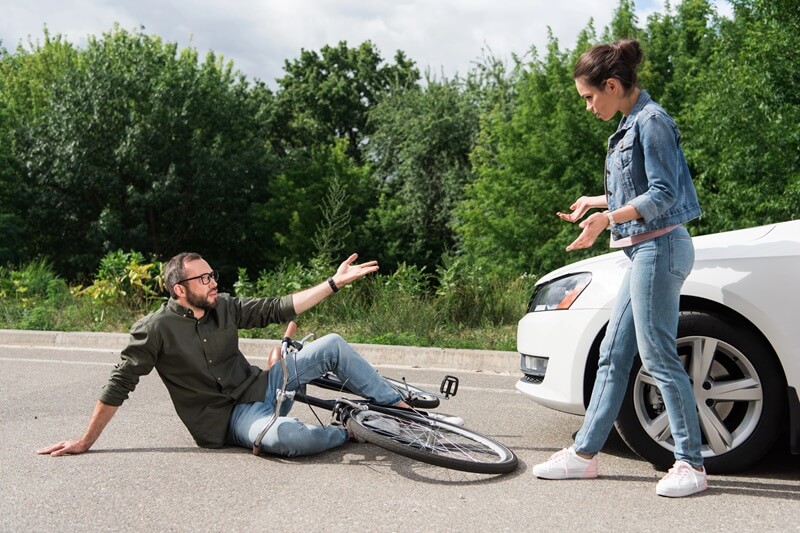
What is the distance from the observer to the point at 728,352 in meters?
4.38

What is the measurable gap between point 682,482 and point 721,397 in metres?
0.53

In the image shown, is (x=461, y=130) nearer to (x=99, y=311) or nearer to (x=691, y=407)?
(x=99, y=311)

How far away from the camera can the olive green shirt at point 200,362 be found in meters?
4.74

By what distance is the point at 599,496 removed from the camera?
411 cm

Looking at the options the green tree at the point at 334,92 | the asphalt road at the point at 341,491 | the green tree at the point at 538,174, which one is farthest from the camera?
the green tree at the point at 334,92

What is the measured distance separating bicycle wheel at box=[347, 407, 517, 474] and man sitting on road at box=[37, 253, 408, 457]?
0.17 metres

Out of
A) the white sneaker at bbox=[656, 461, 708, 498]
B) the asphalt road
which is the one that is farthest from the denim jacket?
the asphalt road

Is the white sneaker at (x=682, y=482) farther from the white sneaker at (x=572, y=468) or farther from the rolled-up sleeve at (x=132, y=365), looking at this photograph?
the rolled-up sleeve at (x=132, y=365)

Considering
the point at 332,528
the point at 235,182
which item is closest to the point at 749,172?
the point at 332,528

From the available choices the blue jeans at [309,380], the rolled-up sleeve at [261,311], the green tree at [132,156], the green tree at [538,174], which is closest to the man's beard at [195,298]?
the rolled-up sleeve at [261,311]

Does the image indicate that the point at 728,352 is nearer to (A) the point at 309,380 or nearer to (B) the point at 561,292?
(B) the point at 561,292

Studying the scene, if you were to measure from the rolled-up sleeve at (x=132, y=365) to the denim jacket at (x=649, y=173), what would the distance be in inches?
96.9

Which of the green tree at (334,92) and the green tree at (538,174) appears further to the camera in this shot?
the green tree at (334,92)

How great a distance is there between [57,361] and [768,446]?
686 centimetres
